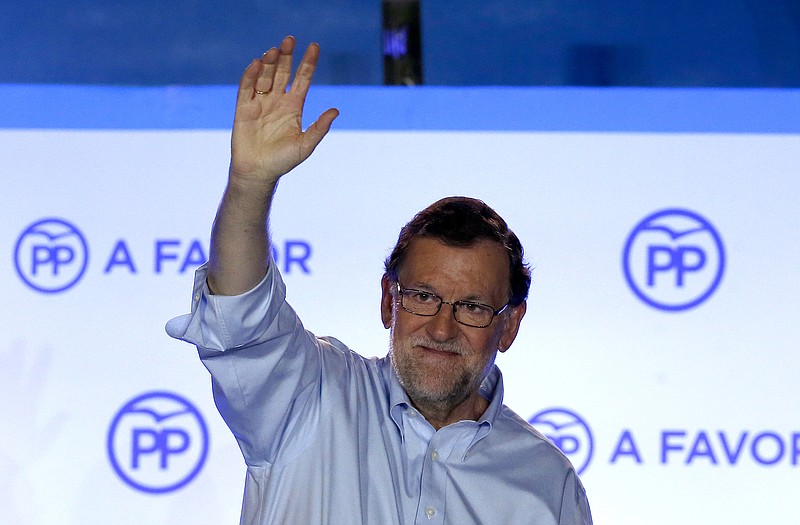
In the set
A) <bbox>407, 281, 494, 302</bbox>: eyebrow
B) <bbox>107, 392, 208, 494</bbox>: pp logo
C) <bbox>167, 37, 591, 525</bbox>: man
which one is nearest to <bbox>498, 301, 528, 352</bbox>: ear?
<bbox>167, 37, 591, 525</bbox>: man

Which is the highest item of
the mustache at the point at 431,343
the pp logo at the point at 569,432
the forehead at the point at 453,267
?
the forehead at the point at 453,267

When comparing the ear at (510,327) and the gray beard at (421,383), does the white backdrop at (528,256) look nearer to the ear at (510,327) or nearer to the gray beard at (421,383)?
the ear at (510,327)

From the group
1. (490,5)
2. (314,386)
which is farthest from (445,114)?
(314,386)

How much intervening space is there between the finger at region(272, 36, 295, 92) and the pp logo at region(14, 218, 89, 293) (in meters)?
1.48

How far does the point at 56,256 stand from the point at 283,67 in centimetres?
154

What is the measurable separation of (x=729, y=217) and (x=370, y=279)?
3.49ft

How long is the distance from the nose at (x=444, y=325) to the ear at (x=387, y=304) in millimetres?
116

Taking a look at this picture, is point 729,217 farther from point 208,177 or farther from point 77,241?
point 77,241

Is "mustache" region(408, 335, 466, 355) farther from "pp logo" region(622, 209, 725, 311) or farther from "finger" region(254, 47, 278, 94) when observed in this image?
"pp logo" region(622, 209, 725, 311)

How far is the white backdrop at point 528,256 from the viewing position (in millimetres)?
2748

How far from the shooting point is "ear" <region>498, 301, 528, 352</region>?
1807mm

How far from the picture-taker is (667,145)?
9.46ft

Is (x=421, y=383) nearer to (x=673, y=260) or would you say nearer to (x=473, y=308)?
(x=473, y=308)

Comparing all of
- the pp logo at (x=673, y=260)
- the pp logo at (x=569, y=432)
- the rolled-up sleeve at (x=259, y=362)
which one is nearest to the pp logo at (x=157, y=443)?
the pp logo at (x=569, y=432)
